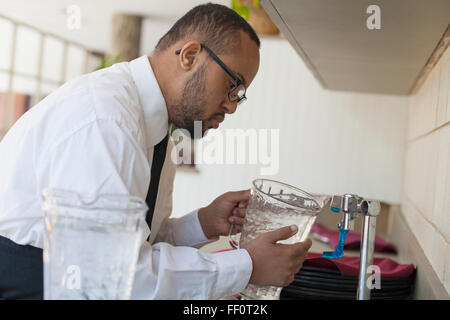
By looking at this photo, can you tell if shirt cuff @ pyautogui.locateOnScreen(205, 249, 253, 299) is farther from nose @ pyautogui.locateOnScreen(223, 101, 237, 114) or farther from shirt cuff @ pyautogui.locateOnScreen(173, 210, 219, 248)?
shirt cuff @ pyautogui.locateOnScreen(173, 210, 219, 248)

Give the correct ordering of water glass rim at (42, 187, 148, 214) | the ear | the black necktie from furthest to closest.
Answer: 1. the black necktie
2. the ear
3. water glass rim at (42, 187, 148, 214)

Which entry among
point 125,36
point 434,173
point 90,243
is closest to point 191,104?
point 90,243

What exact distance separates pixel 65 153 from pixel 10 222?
0.20m

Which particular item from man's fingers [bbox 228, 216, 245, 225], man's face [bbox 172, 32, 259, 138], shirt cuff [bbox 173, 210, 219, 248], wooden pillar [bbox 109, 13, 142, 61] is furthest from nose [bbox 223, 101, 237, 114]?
wooden pillar [bbox 109, 13, 142, 61]

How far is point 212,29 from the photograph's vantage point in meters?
1.02

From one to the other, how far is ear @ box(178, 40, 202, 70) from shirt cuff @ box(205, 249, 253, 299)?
0.38 metres

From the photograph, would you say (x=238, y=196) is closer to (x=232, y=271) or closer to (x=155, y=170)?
(x=155, y=170)

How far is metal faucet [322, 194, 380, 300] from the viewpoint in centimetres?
91

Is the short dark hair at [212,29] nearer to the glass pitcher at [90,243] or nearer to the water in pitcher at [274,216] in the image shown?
the water in pitcher at [274,216]

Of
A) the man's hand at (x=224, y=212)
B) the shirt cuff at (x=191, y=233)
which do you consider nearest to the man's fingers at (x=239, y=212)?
the man's hand at (x=224, y=212)

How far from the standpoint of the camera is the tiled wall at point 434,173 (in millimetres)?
1024

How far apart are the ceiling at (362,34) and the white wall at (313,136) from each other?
0.60 meters

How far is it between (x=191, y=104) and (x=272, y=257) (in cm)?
35
